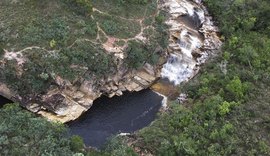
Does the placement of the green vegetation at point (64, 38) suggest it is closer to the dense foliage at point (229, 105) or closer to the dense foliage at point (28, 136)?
the dense foliage at point (28, 136)

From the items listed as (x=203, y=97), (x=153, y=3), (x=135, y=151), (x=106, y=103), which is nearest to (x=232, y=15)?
(x=153, y=3)

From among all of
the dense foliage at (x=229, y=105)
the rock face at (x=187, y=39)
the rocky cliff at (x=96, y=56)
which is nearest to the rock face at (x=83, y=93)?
the rocky cliff at (x=96, y=56)

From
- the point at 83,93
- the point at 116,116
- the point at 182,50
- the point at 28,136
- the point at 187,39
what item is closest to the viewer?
the point at 28,136

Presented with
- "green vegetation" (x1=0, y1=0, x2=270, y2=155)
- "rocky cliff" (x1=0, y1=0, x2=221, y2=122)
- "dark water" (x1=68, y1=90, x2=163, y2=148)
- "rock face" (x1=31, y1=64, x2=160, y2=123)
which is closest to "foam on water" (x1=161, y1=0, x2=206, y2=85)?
"rocky cliff" (x1=0, y1=0, x2=221, y2=122)

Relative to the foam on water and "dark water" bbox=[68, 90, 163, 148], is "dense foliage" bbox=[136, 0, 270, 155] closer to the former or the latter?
the foam on water

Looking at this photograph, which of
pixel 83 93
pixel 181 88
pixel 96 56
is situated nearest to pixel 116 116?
pixel 83 93

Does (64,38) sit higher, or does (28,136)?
(64,38)

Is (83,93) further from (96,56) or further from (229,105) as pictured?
(229,105)
